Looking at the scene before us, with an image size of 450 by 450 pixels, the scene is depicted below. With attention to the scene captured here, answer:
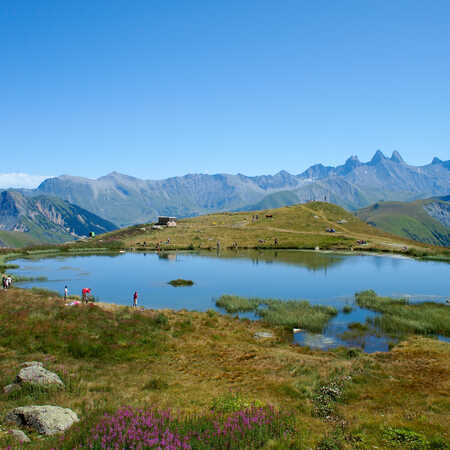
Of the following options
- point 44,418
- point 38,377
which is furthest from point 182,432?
point 38,377

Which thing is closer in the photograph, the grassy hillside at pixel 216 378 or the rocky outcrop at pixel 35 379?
the grassy hillside at pixel 216 378

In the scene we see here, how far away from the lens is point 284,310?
50.9 m

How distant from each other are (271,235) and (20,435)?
5853 inches

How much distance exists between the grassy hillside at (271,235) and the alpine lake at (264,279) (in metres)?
18.1

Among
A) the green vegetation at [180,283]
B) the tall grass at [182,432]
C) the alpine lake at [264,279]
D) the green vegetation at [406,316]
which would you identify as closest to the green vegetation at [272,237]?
the alpine lake at [264,279]

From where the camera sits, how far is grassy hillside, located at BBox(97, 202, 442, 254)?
465 ft

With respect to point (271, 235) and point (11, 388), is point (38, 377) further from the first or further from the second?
point (271, 235)

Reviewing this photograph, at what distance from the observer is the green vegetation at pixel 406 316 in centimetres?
4309

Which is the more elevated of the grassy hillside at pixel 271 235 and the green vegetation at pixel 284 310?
the grassy hillside at pixel 271 235

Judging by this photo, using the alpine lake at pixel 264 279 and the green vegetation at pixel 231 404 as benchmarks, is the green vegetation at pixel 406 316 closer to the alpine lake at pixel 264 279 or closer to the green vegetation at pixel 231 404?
the alpine lake at pixel 264 279

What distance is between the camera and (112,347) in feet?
94.5

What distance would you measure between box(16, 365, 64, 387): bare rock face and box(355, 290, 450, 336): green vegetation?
120 ft

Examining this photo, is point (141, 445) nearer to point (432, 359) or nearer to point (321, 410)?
point (321, 410)

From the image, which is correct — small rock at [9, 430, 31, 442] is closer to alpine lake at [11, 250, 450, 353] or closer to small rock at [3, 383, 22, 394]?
small rock at [3, 383, 22, 394]
